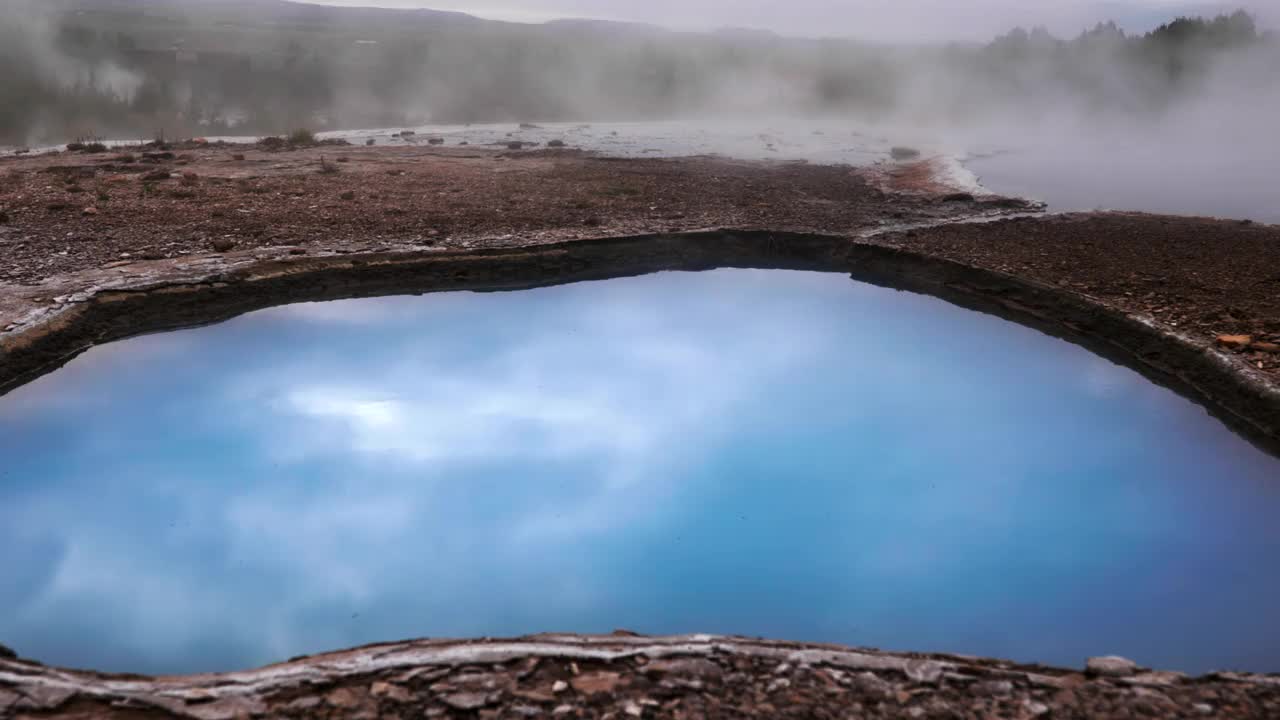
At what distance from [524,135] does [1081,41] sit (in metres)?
35.3

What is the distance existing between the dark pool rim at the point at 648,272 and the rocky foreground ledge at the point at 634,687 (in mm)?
3756

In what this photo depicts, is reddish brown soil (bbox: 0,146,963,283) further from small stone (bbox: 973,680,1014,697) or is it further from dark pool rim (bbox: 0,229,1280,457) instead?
small stone (bbox: 973,680,1014,697)

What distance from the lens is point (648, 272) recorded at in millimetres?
9734

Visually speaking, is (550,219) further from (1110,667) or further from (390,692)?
(1110,667)

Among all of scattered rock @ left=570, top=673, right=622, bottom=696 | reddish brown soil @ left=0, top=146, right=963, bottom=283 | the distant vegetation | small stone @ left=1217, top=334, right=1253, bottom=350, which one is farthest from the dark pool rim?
the distant vegetation

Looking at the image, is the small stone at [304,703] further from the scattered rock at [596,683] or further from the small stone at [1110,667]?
the small stone at [1110,667]

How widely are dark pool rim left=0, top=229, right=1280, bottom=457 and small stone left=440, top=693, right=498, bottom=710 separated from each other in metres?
5.02

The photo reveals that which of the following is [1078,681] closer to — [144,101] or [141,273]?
[141,273]

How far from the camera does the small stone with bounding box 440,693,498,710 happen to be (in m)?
3.20

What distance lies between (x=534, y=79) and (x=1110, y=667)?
4132 centimetres

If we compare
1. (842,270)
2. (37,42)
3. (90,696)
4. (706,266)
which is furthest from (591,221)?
(37,42)

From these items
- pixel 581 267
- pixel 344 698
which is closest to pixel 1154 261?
pixel 581 267

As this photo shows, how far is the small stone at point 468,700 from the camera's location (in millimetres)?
3197

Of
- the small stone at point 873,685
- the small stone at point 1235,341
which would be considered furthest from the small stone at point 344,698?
the small stone at point 1235,341
